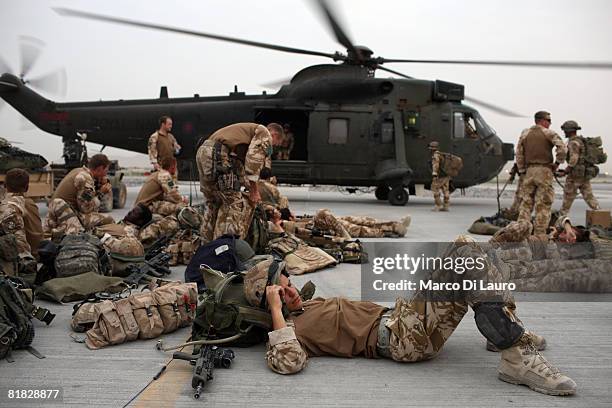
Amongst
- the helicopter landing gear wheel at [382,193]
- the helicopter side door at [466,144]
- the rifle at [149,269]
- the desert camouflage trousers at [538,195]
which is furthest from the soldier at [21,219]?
the helicopter landing gear wheel at [382,193]

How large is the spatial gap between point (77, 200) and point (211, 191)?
1525mm

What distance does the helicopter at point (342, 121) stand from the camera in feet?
43.3

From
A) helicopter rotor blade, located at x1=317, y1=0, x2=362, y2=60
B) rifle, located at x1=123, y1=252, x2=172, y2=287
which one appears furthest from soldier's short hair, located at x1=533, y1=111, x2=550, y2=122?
rifle, located at x1=123, y1=252, x2=172, y2=287

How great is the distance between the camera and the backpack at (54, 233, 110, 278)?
4773 mm

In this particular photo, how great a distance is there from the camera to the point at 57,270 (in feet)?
15.7

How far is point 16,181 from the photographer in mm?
4863

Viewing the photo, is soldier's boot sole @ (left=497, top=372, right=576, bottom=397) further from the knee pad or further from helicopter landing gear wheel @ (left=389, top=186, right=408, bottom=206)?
helicopter landing gear wheel @ (left=389, top=186, right=408, bottom=206)

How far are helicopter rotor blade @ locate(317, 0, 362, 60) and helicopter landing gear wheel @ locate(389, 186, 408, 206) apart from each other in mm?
3530

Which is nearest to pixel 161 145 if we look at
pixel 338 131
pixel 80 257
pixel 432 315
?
pixel 80 257

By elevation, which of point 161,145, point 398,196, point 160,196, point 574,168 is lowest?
point 398,196

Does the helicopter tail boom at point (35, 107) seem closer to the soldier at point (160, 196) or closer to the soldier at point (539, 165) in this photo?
the soldier at point (160, 196)

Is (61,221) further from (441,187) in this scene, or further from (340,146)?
(441,187)

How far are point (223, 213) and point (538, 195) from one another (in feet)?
14.0

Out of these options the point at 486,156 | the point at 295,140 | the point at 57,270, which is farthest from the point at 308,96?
the point at 57,270
